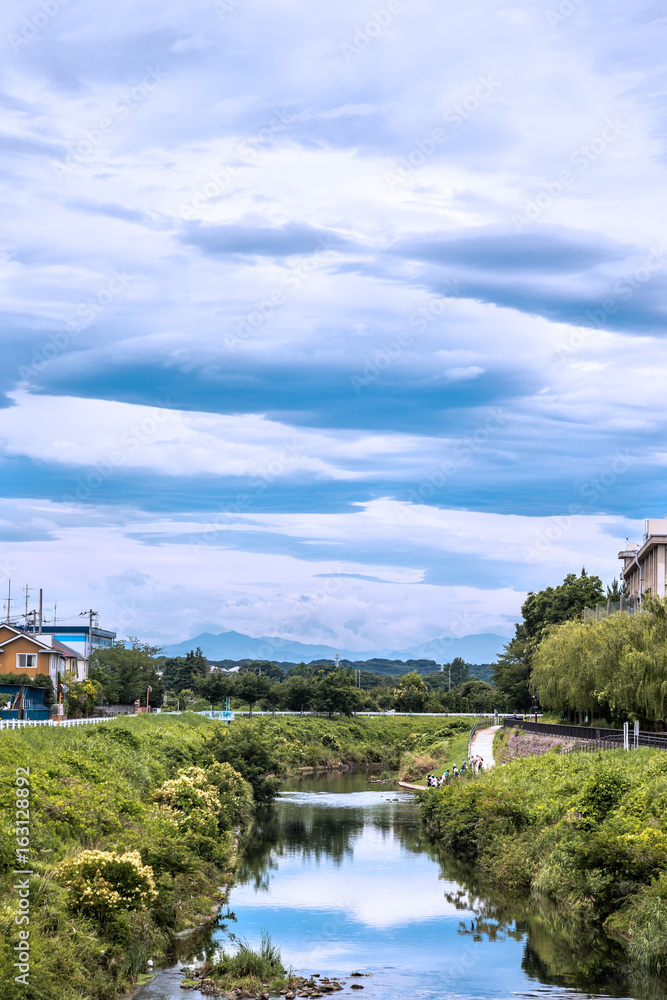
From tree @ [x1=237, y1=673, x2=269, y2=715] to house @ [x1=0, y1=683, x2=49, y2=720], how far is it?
32.7 metres

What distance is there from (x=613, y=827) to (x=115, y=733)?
2542 cm

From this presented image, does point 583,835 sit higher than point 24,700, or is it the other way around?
point 24,700

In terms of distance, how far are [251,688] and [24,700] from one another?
122 ft

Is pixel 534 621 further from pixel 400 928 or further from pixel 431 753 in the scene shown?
pixel 400 928

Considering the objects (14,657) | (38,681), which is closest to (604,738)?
(38,681)

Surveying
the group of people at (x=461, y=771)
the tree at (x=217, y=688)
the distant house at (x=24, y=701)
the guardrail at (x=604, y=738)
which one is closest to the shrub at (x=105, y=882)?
the guardrail at (x=604, y=738)

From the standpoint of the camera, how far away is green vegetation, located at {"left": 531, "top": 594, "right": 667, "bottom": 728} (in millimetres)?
45031

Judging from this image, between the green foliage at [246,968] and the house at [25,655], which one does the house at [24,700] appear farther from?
the green foliage at [246,968]

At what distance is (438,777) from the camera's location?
69.1 metres

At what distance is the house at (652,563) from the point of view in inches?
3130

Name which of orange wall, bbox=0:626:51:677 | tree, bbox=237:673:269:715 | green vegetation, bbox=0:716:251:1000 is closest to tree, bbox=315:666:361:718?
tree, bbox=237:673:269:715

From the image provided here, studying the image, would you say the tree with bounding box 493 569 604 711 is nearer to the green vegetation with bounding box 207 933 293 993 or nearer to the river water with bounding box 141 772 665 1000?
the river water with bounding box 141 772 665 1000

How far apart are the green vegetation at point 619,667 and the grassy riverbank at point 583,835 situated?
4.73 m

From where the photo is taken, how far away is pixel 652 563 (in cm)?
8212
